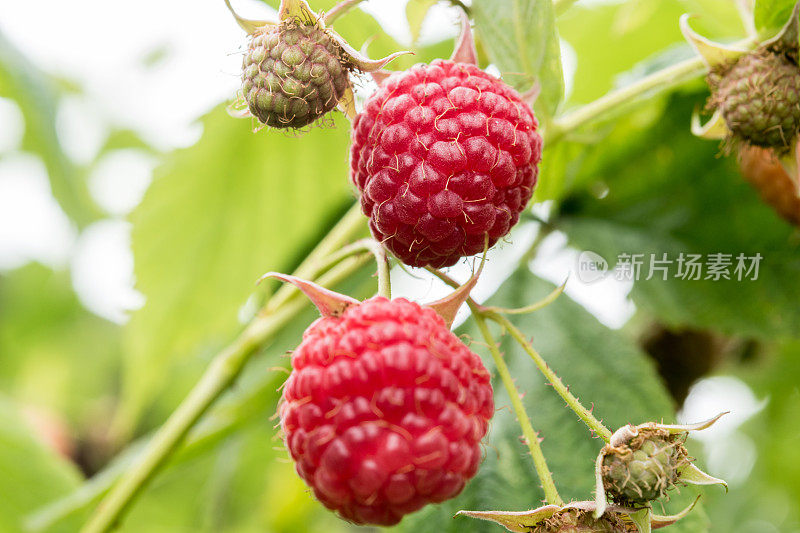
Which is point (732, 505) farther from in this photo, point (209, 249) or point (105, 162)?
point (105, 162)

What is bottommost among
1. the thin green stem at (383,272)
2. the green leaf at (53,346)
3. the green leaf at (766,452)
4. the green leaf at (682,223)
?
the green leaf at (766,452)

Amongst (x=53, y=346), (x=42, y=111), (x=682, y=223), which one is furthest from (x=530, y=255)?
(x=53, y=346)

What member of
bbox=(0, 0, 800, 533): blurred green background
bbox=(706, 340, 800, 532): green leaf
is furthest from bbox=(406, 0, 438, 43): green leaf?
bbox=(706, 340, 800, 532): green leaf

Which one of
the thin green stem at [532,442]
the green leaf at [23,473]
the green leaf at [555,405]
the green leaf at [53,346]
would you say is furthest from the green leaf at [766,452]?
the green leaf at [53,346]

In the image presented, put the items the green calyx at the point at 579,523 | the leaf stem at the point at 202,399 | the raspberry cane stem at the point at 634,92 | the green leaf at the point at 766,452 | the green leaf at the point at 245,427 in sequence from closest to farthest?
the green calyx at the point at 579,523, the raspberry cane stem at the point at 634,92, the leaf stem at the point at 202,399, the green leaf at the point at 245,427, the green leaf at the point at 766,452

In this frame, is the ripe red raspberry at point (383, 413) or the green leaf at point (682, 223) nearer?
the ripe red raspberry at point (383, 413)

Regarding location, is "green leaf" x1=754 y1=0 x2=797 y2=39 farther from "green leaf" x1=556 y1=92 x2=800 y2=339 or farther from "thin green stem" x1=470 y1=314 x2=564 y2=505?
"thin green stem" x1=470 y1=314 x2=564 y2=505

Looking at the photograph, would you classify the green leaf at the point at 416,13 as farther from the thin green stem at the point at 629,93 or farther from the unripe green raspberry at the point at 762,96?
the unripe green raspberry at the point at 762,96

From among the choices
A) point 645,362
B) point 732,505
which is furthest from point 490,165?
point 732,505

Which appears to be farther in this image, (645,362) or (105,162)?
(105,162)
